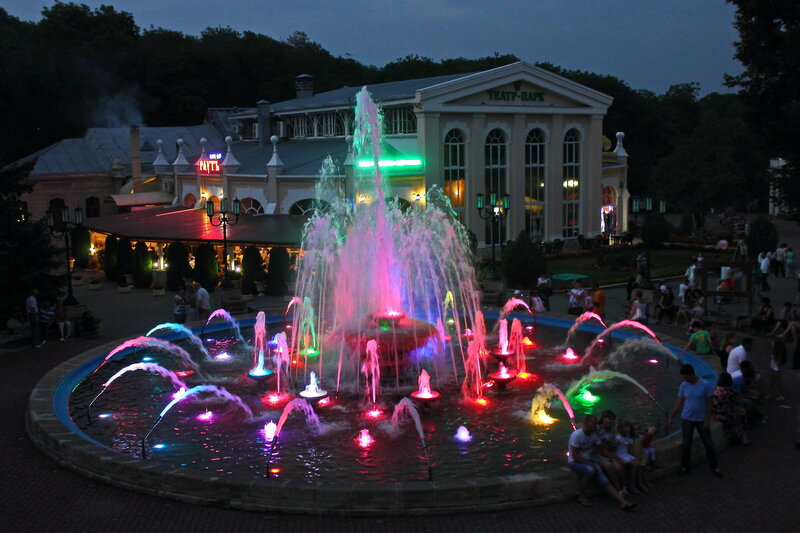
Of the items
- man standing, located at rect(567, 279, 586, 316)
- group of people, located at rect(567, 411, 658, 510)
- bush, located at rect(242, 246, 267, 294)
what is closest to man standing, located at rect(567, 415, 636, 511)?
group of people, located at rect(567, 411, 658, 510)

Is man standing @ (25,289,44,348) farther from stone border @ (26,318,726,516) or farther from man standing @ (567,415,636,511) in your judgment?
man standing @ (567,415,636,511)

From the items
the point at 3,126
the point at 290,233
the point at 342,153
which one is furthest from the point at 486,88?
the point at 3,126

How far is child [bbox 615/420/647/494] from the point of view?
10.6 m

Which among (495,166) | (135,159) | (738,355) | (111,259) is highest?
(135,159)

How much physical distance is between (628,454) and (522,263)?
19.6 meters

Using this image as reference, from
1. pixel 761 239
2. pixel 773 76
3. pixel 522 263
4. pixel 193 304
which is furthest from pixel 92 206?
pixel 773 76

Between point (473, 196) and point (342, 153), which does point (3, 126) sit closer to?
point (342, 153)

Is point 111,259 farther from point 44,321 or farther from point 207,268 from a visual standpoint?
point 44,321

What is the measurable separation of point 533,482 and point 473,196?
33189 mm

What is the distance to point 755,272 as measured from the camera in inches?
1181

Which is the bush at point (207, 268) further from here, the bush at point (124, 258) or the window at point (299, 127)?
the window at point (299, 127)

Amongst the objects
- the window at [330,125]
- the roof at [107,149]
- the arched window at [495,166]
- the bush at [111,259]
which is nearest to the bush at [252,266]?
the bush at [111,259]

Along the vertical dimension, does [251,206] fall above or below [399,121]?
below

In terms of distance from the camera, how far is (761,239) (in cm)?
3762
